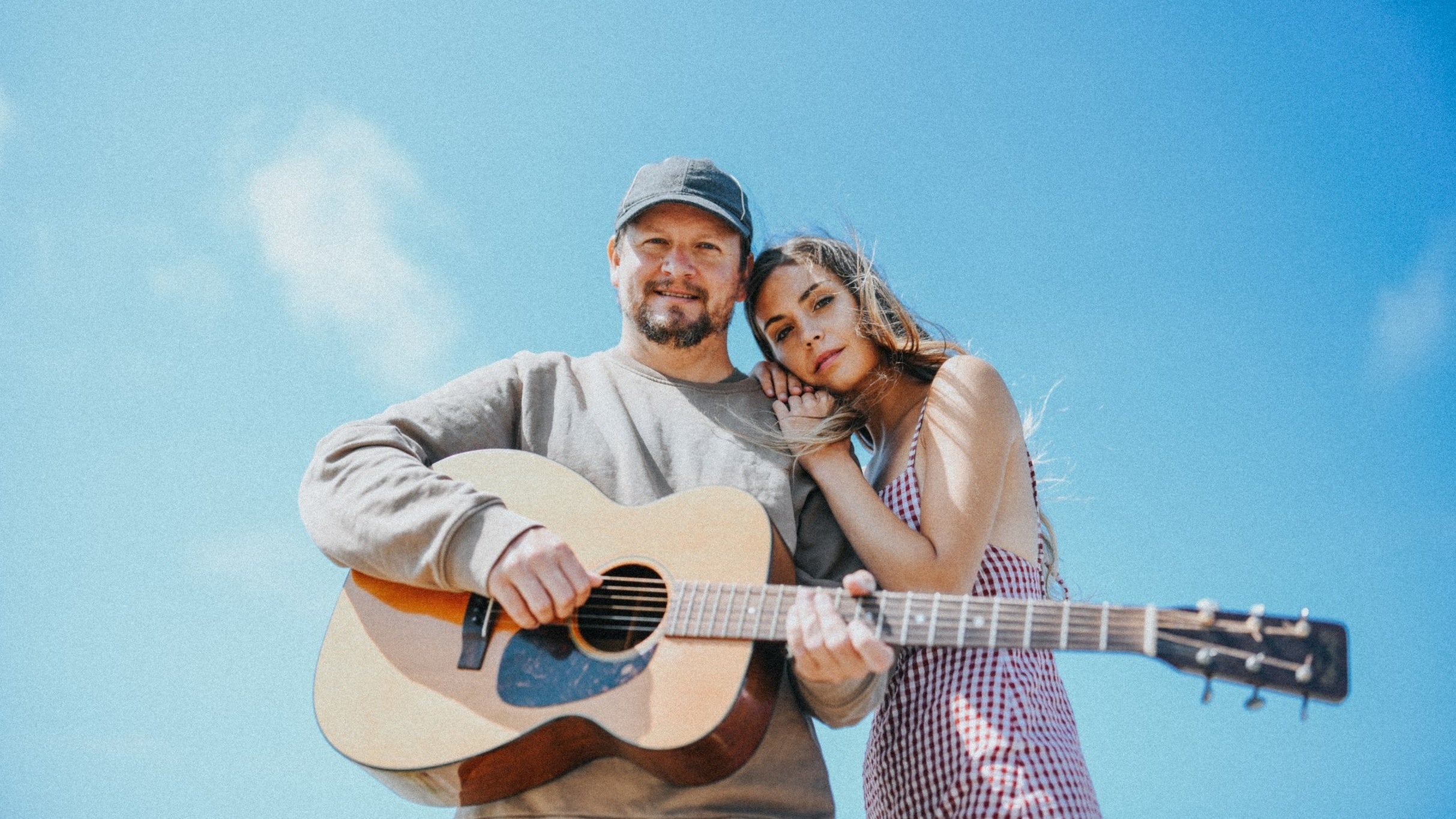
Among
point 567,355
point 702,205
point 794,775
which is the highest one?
point 702,205

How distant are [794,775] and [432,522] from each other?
3.46ft

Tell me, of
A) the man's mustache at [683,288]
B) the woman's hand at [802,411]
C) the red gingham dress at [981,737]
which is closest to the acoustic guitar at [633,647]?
the red gingham dress at [981,737]

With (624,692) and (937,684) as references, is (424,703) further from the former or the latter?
(937,684)

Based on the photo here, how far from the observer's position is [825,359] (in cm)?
317

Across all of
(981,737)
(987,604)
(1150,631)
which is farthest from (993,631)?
(981,737)

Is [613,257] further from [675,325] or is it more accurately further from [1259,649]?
[1259,649]

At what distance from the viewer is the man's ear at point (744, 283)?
11.1 ft

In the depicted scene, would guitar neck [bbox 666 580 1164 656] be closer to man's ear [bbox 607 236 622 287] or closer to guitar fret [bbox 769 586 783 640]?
guitar fret [bbox 769 586 783 640]

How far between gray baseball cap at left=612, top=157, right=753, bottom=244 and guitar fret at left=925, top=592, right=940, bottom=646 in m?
1.55

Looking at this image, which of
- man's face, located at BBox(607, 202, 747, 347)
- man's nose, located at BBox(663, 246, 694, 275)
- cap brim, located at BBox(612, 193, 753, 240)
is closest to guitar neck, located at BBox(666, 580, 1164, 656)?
man's face, located at BBox(607, 202, 747, 347)

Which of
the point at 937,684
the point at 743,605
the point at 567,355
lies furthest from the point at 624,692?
the point at 567,355

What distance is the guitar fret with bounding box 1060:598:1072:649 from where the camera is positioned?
1.93m

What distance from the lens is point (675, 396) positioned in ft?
10.4

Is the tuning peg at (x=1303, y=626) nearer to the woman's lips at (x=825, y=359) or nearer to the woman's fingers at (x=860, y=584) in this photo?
the woman's fingers at (x=860, y=584)
